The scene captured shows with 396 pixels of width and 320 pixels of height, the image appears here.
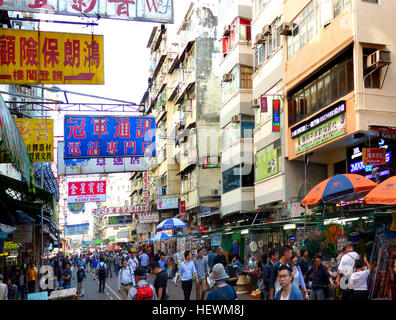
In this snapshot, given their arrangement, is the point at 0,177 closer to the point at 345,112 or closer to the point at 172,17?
the point at 172,17

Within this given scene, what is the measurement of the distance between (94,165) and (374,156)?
50.9ft

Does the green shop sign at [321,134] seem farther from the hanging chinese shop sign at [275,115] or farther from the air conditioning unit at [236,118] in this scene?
the air conditioning unit at [236,118]

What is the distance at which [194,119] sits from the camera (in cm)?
4481

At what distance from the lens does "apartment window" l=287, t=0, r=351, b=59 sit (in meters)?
21.6

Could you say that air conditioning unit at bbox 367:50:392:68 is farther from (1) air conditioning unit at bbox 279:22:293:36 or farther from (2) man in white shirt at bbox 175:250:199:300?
(2) man in white shirt at bbox 175:250:199:300

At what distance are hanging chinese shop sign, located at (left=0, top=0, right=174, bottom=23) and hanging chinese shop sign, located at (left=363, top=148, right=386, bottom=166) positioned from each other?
8561mm

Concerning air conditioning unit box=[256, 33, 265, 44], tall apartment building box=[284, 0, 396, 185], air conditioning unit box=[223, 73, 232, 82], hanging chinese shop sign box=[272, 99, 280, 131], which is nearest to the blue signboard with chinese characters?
tall apartment building box=[284, 0, 396, 185]

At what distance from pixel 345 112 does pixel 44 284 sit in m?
11.7

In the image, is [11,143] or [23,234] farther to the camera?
[23,234]

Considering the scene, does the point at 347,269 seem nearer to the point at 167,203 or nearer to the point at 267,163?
the point at 267,163

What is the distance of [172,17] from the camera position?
1411 cm

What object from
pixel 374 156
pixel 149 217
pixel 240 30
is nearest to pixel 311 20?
pixel 374 156

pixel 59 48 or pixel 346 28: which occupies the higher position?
pixel 346 28

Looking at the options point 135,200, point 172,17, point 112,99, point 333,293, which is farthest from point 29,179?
point 135,200
